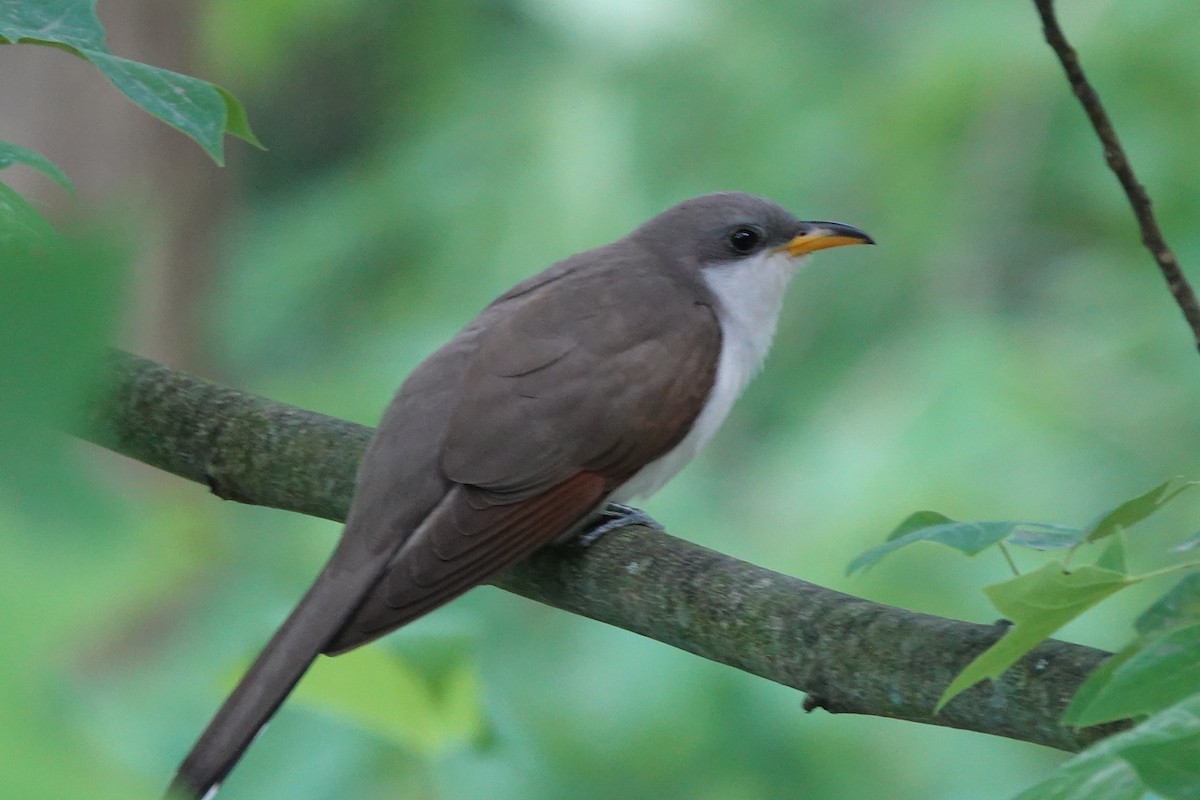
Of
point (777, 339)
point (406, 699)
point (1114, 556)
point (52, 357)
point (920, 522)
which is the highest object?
point (52, 357)

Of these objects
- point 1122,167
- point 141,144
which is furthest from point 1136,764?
point 141,144

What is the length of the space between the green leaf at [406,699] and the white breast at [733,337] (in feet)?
1.94

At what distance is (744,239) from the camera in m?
4.09

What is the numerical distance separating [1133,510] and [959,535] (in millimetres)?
241

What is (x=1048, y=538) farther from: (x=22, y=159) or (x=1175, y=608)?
(x=22, y=159)

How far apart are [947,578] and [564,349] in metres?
2.25

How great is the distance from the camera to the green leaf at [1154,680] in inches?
46.4

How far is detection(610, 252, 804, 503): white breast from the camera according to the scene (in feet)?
11.1

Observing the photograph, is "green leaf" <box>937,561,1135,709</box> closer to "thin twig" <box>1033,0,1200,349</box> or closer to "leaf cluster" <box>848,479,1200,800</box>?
"leaf cluster" <box>848,479,1200,800</box>

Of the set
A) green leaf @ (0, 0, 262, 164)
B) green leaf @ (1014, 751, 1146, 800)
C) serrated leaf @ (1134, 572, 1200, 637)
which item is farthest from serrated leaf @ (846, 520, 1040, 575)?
green leaf @ (0, 0, 262, 164)

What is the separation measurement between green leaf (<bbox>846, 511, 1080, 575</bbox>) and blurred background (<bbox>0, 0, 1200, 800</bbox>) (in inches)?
60.2

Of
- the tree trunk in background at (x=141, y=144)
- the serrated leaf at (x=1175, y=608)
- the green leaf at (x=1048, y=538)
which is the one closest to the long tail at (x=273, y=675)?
the green leaf at (x=1048, y=538)

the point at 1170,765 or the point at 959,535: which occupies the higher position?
the point at 1170,765

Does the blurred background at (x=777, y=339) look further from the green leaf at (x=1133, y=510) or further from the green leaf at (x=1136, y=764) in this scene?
the green leaf at (x=1136, y=764)
